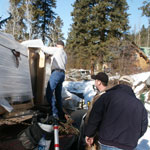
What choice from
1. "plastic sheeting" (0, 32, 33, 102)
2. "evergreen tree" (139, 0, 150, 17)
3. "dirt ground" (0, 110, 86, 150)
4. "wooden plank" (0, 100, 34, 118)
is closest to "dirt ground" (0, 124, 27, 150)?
"dirt ground" (0, 110, 86, 150)

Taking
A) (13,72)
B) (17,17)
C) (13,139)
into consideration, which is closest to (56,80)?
(13,72)

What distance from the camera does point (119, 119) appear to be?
5.95 ft

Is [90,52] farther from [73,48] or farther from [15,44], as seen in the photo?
[15,44]

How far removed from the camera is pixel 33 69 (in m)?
4.27

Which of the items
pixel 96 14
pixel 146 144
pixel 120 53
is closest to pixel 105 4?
pixel 96 14

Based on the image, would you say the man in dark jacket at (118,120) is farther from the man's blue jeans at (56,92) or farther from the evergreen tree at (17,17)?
the evergreen tree at (17,17)

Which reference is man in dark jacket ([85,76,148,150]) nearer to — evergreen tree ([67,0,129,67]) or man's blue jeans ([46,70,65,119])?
man's blue jeans ([46,70,65,119])

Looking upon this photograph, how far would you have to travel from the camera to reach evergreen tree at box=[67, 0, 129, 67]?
59.6 feet

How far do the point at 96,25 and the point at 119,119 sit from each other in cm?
1755

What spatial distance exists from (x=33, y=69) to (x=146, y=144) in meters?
3.29

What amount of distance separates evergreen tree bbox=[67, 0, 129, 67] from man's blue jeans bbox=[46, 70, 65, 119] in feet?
46.0

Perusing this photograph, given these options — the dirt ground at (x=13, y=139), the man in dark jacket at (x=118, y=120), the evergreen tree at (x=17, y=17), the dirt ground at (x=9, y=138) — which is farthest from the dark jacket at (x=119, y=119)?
the evergreen tree at (x=17, y=17)

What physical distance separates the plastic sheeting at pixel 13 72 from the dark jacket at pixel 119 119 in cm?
166

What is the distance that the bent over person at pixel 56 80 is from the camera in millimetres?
3697
